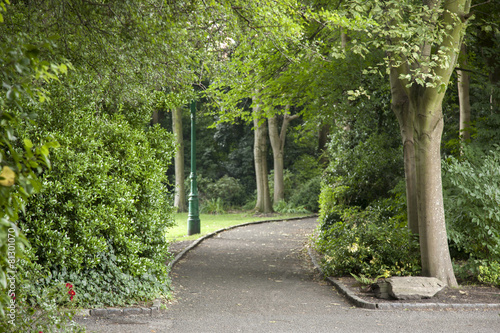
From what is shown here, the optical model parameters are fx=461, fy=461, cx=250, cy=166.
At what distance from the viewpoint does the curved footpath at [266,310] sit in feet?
20.7

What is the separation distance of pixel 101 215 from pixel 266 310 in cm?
293

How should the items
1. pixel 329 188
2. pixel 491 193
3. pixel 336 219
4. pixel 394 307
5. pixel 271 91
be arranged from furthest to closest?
pixel 271 91 → pixel 329 188 → pixel 336 219 → pixel 491 193 → pixel 394 307

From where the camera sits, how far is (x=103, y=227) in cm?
681

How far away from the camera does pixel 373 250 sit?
938cm

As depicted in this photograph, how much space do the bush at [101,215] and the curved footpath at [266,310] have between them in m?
0.63

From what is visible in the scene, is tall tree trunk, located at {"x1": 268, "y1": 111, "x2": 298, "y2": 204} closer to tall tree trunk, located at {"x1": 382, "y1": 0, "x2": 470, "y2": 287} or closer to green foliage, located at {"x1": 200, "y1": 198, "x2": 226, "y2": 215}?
green foliage, located at {"x1": 200, "y1": 198, "x2": 226, "y2": 215}

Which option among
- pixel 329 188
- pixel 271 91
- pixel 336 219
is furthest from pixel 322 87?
pixel 336 219

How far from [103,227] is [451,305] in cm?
557

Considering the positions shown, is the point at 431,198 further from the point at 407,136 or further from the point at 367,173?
the point at 367,173

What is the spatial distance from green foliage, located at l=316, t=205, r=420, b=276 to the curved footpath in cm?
68

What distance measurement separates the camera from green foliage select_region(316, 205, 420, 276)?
9.07 meters

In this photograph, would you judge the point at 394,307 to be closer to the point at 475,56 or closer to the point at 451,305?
the point at 451,305

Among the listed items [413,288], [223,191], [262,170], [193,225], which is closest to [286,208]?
[262,170]

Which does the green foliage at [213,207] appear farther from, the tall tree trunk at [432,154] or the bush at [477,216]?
the tall tree trunk at [432,154]
